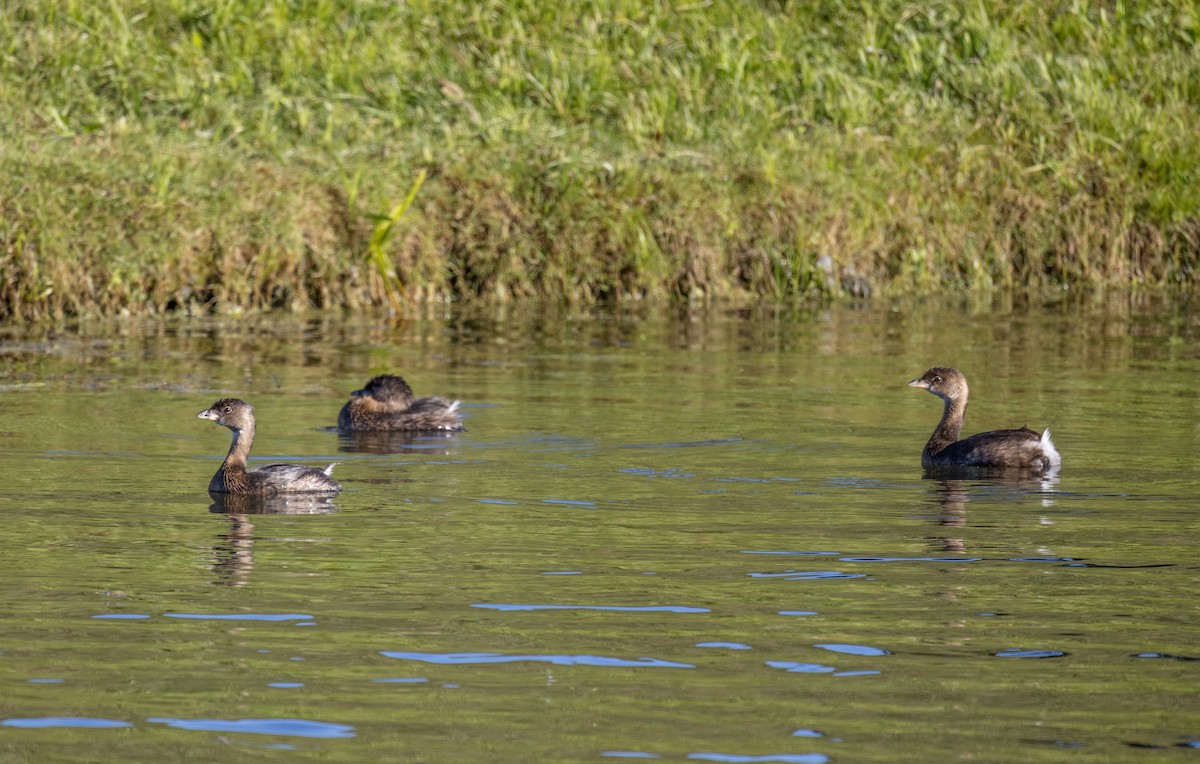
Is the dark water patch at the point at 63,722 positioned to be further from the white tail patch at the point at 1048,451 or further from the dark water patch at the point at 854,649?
the white tail patch at the point at 1048,451

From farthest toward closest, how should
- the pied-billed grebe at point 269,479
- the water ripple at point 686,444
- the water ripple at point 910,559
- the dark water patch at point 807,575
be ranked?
the water ripple at point 686,444 → the pied-billed grebe at point 269,479 → the water ripple at point 910,559 → the dark water patch at point 807,575

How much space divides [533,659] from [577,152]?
62.5 feet

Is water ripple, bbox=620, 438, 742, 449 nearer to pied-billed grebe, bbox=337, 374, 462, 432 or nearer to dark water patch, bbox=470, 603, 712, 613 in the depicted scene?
pied-billed grebe, bbox=337, 374, 462, 432

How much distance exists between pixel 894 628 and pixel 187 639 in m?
2.92

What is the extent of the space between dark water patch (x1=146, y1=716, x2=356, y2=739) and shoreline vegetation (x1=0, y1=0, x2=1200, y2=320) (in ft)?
49.8

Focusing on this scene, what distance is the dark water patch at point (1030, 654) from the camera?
802 centimetres

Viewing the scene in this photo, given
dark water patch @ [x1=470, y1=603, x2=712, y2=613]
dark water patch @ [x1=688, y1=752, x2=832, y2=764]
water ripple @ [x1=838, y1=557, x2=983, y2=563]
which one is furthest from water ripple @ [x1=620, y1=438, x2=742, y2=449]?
dark water patch @ [x1=688, y1=752, x2=832, y2=764]

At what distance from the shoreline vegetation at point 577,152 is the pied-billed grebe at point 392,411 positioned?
7184 millimetres

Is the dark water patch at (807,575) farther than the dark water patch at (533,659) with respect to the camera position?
Yes

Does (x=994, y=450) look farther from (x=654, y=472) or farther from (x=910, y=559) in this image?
(x=910, y=559)

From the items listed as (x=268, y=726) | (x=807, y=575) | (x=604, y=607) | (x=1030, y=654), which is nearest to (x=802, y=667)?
(x=1030, y=654)

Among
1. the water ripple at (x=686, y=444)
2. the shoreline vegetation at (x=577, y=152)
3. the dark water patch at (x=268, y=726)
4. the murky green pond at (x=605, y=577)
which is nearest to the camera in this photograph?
the dark water patch at (x=268, y=726)

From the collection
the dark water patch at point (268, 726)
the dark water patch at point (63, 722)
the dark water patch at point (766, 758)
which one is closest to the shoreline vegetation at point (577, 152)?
the dark water patch at point (63, 722)

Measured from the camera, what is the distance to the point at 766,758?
6660 millimetres
